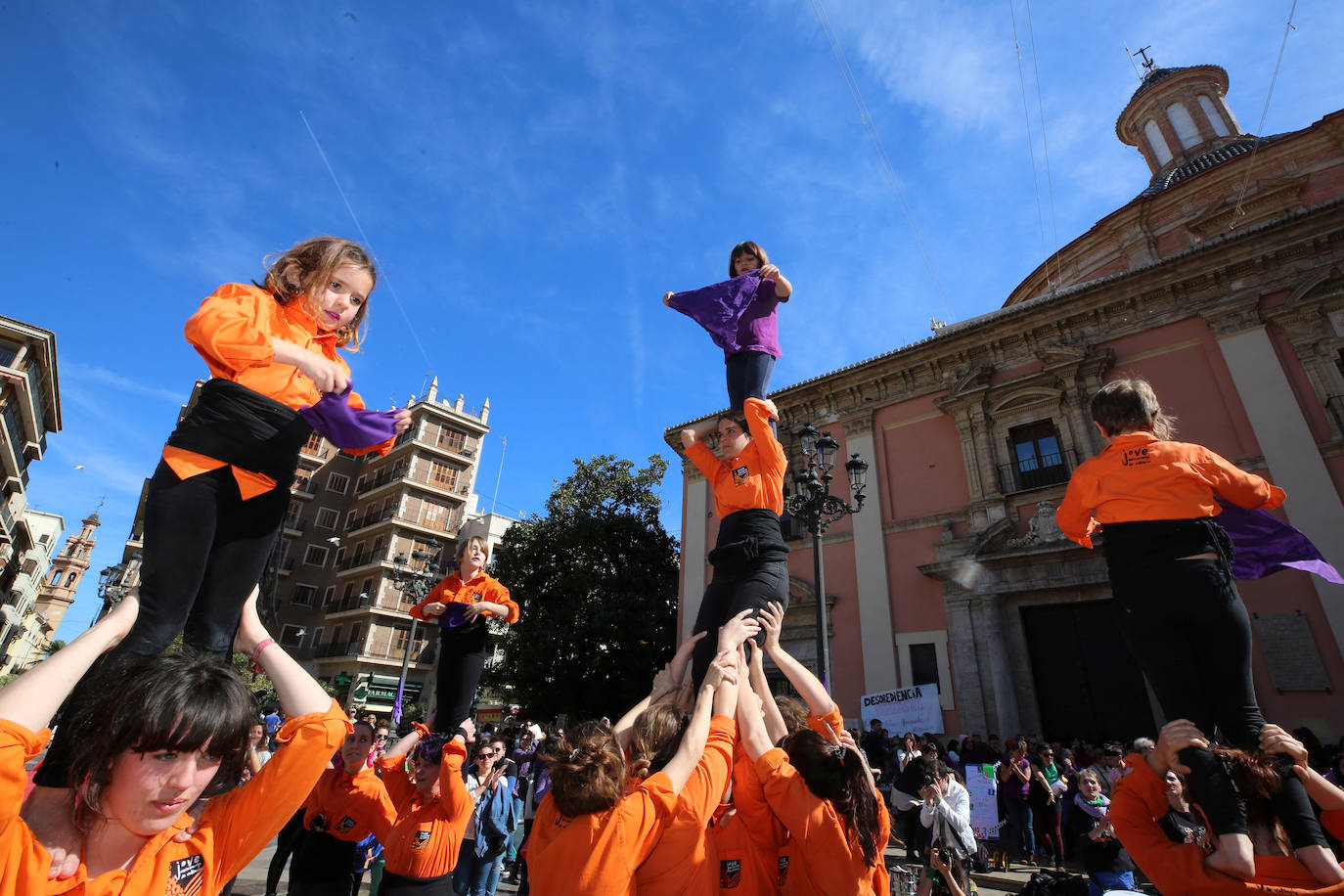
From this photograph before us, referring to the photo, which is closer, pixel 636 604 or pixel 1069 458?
pixel 1069 458

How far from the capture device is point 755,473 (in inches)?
138

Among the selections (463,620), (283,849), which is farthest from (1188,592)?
(283,849)

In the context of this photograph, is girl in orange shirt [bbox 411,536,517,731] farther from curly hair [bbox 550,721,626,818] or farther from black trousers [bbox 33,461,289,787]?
black trousers [bbox 33,461,289,787]

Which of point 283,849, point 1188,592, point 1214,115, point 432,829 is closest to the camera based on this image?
point 1188,592

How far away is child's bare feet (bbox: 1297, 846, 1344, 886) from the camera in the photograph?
2072 mm

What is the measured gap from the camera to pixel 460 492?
4272 centimetres

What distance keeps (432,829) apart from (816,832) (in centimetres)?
308

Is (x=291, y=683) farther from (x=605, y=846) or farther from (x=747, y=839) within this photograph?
(x=747, y=839)

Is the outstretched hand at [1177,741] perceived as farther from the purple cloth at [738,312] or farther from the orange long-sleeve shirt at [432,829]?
the orange long-sleeve shirt at [432,829]

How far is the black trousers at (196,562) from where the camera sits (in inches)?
70.1

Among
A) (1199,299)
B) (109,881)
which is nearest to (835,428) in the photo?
(1199,299)

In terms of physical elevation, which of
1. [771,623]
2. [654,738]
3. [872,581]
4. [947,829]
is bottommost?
[947,829]

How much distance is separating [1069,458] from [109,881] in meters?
17.3

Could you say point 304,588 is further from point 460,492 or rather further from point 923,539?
point 923,539
